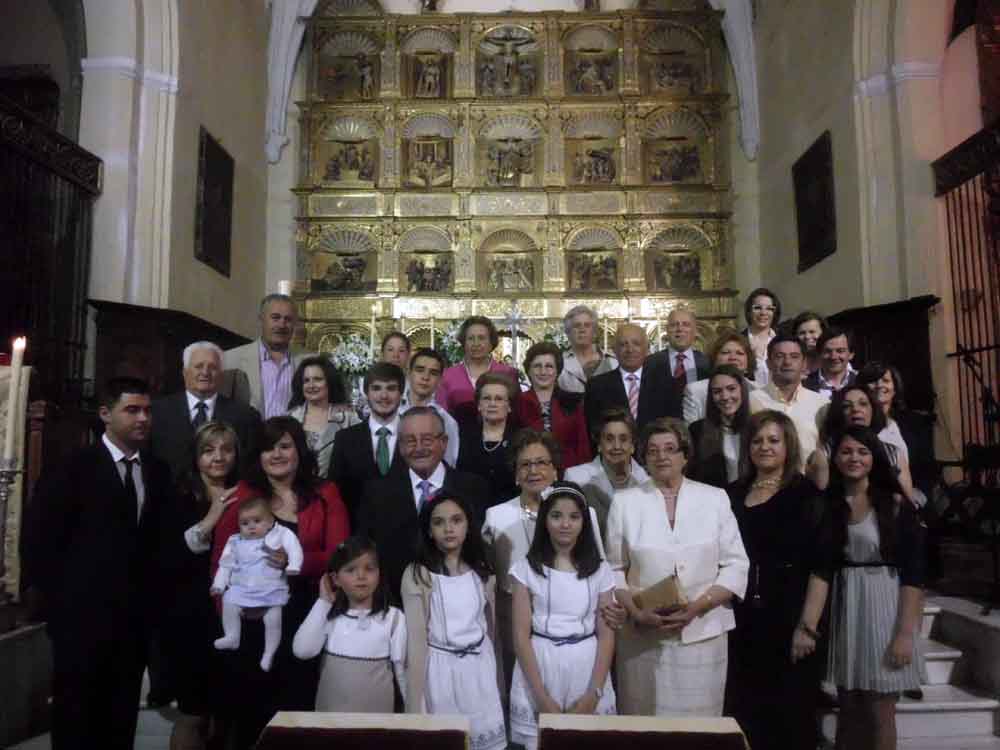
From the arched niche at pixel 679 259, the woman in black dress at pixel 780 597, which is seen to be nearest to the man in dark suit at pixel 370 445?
the woman in black dress at pixel 780 597

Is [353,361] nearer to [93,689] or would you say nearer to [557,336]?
[557,336]

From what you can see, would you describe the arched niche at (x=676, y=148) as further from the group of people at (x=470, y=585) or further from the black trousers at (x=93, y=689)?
the black trousers at (x=93, y=689)

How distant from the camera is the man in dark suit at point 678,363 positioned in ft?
15.0

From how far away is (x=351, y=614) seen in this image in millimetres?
2984

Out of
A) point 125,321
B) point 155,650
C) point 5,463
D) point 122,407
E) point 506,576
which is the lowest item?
point 155,650

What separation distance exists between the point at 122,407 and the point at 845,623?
281cm

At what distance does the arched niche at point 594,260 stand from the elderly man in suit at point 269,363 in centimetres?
630

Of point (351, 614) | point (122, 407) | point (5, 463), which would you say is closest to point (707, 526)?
point (351, 614)

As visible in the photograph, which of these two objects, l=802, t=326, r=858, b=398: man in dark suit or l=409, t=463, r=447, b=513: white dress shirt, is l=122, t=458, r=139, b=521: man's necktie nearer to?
l=409, t=463, r=447, b=513: white dress shirt

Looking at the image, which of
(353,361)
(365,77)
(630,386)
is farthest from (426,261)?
(630,386)

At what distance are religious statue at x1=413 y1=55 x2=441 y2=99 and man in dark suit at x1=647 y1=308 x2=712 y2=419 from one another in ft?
22.9

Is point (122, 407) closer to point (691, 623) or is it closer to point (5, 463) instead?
point (5, 463)

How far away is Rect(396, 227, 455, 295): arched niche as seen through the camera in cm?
1038

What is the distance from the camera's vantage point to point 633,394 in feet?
14.9
